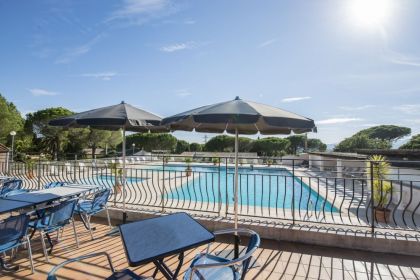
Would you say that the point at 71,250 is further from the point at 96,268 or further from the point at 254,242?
the point at 254,242

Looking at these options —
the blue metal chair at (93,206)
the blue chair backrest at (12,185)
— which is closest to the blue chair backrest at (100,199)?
the blue metal chair at (93,206)

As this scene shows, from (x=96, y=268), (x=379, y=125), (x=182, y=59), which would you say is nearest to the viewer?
(x=96, y=268)

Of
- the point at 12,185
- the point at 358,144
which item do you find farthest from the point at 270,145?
the point at 12,185

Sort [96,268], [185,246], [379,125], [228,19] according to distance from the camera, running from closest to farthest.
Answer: [185,246] → [96,268] → [228,19] → [379,125]

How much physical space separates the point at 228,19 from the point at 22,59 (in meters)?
10.2

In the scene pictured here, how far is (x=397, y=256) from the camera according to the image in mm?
3428

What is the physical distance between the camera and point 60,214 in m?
3.31

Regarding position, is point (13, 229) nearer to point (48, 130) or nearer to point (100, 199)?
point (100, 199)

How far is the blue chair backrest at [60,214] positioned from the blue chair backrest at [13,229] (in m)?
0.49

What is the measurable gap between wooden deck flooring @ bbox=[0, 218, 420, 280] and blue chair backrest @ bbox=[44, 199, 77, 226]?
0.49 m

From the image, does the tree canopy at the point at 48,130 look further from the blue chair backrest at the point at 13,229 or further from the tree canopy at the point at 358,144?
the tree canopy at the point at 358,144

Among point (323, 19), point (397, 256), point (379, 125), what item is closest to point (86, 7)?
point (323, 19)

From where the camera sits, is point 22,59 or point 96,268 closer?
point 96,268

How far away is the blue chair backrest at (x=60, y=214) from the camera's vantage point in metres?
3.27
